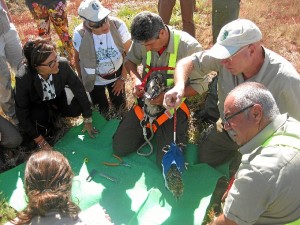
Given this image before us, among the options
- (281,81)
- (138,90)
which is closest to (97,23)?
(138,90)

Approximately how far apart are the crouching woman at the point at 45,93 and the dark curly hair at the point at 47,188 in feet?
6.07

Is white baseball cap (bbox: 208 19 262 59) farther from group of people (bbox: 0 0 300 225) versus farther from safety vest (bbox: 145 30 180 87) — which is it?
safety vest (bbox: 145 30 180 87)

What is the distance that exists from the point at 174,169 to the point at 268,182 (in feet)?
5.85

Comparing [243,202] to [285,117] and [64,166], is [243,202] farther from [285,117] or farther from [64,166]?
[64,166]

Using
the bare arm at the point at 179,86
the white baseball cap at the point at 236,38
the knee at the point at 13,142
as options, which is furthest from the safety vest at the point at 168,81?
the knee at the point at 13,142

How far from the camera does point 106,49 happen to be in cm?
483

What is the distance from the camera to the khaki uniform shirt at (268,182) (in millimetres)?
2268

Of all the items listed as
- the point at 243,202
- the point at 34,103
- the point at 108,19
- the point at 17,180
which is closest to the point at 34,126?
the point at 34,103

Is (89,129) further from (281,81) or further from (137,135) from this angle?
(281,81)

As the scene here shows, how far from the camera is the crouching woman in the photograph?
415 cm

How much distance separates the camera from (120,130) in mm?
4688

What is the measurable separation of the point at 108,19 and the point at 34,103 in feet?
4.72

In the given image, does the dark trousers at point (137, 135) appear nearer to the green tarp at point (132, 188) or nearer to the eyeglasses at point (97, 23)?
the green tarp at point (132, 188)

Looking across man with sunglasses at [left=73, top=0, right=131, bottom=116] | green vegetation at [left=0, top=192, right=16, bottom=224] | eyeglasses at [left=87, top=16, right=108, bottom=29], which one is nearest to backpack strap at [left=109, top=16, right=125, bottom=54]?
man with sunglasses at [left=73, top=0, right=131, bottom=116]
